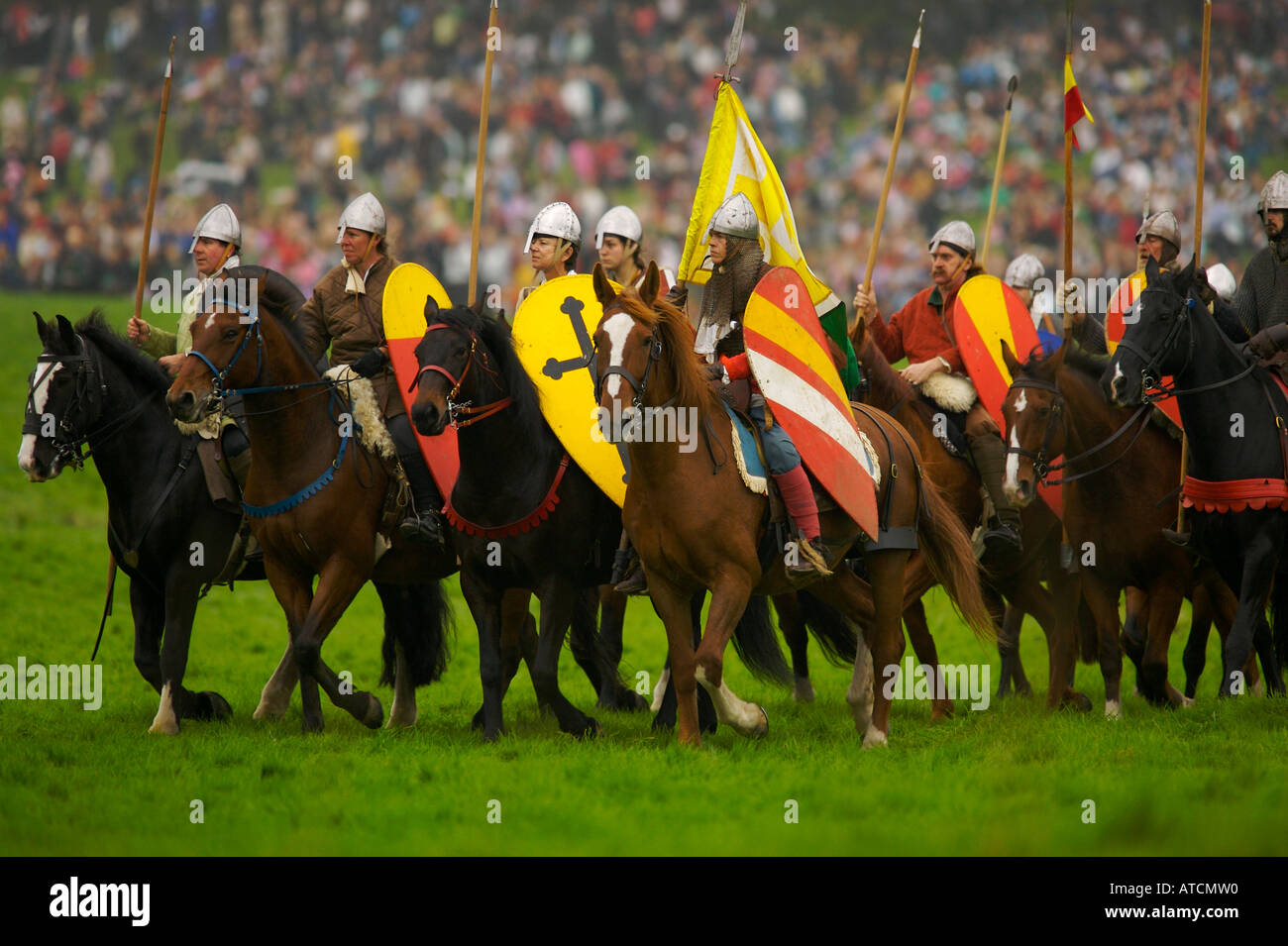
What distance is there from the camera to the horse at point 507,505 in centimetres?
877

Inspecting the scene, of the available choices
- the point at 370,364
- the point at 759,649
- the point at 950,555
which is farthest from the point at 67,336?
the point at 950,555

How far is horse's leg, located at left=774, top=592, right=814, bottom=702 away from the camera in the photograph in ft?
36.7

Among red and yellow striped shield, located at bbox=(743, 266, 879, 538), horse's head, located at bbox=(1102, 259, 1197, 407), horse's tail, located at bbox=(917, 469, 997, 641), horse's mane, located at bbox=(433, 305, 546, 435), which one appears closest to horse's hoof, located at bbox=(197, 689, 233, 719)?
horse's mane, located at bbox=(433, 305, 546, 435)

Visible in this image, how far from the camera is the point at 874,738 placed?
28.5 ft

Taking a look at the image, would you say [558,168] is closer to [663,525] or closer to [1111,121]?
[1111,121]

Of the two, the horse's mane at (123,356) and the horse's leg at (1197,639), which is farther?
the horse's leg at (1197,639)

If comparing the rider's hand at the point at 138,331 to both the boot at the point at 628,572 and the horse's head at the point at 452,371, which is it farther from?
the boot at the point at 628,572

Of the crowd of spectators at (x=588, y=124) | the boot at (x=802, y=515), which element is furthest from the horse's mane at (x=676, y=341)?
the crowd of spectators at (x=588, y=124)

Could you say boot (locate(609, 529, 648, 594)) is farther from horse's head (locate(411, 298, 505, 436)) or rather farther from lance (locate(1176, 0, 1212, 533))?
lance (locate(1176, 0, 1212, 533))

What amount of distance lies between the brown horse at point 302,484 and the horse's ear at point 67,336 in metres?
0.85

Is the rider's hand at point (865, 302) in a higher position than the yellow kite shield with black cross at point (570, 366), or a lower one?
higher

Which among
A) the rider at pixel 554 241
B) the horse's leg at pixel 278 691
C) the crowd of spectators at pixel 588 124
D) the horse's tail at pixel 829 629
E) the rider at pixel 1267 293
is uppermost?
the crowd of spectators at pixel 588 124

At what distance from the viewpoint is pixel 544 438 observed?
910cm

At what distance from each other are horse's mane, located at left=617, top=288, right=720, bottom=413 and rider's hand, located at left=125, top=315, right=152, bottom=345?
385 cm
